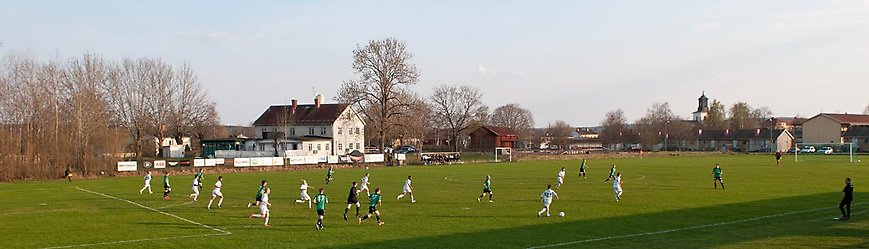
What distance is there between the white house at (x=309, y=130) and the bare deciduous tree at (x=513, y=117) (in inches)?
2663

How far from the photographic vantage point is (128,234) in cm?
2197

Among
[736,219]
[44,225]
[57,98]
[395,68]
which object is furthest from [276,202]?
[395,68]

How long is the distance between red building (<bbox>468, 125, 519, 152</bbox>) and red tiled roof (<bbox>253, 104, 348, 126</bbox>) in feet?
106

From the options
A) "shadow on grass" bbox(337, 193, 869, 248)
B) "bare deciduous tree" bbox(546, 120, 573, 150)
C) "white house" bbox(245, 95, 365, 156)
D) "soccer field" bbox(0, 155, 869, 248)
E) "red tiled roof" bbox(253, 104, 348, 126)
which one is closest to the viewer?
"shadow on grass" bbox(337, 193, 869, 248)

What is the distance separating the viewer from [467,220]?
25.1 m

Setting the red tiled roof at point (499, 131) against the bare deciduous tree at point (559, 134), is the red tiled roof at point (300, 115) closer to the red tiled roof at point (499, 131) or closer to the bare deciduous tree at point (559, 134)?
the red tiled roof at point (499, 131)

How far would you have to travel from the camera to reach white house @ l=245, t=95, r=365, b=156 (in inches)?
3610

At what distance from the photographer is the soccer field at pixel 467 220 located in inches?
792

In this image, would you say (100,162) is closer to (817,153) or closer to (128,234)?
(128,234)

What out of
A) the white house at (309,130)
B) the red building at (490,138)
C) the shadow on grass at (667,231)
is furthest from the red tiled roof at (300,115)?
the shadow on grass at (667,231)

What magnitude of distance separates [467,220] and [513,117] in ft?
471

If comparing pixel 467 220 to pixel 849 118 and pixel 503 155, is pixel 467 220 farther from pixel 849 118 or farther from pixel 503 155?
pixel 849 118

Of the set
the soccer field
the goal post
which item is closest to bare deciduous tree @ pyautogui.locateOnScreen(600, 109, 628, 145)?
the goal post

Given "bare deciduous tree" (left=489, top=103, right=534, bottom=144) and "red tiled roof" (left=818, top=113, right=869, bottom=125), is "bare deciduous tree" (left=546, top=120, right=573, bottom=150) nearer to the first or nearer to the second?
"bare deciduous tree" (left=489, top=103, right=534, bottom=144)
